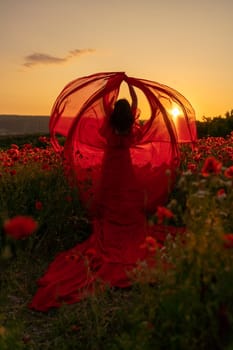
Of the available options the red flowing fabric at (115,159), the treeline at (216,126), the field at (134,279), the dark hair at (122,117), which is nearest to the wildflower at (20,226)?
the field at (134,279)

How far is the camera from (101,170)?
6.25 meters

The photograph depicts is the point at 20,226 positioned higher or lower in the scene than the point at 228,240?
higher

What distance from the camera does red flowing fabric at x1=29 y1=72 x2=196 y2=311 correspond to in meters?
5.92

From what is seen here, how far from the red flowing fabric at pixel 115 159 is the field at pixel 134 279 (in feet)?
1.02

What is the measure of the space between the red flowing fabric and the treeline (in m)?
10.3

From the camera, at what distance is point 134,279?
3.44 m

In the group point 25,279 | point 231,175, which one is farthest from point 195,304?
point 25,279

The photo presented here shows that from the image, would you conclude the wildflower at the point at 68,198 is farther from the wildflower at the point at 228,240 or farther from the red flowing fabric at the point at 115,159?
the wildflower at the point at 228,240

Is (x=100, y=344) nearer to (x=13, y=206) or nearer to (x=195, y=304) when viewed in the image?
(x=195, y=304)

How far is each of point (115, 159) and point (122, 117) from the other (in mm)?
472

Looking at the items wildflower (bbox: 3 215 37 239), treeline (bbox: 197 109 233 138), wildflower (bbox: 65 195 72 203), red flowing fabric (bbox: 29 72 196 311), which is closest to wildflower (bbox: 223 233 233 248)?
wildflower (bbox: 3 215 37 239)

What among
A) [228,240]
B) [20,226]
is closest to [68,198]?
[228,240]

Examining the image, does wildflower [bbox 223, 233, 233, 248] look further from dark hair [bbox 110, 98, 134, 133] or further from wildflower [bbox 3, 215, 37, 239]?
dark hair [bbox 110, 98, 134, 133]

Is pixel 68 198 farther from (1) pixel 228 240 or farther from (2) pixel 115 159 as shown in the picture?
(1) pixel 228 240
